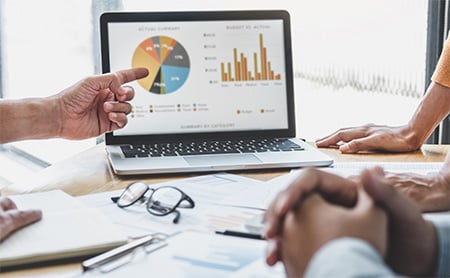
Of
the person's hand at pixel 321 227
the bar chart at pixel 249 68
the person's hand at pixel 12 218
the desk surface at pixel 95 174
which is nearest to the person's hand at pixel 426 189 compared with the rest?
the desk surface at pixel 95 174

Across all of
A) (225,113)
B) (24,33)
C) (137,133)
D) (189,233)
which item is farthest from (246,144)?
(24,33)

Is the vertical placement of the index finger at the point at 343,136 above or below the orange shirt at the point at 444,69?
below

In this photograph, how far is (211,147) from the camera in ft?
4.85

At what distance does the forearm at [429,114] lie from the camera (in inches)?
61.1

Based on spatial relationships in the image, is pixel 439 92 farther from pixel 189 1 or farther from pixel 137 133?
pixel 189 1

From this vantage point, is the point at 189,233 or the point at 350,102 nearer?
the point at 189,233

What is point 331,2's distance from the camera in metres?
2.39

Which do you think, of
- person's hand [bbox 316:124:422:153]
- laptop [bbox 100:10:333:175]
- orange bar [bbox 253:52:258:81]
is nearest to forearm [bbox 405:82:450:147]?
person's hand [bbox 316:124:422:153]

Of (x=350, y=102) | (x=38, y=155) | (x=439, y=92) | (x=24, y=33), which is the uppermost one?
(x=24, y=33)

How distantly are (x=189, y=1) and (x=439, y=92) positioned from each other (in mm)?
1112

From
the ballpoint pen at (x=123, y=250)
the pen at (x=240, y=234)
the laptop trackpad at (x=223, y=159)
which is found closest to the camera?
the ballpoint pen at (x=123, y=250)

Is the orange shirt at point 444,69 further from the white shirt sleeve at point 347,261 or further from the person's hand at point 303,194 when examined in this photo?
the white shirt sleeve at point 347,261

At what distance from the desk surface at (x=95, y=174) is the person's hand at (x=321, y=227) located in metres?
0.59

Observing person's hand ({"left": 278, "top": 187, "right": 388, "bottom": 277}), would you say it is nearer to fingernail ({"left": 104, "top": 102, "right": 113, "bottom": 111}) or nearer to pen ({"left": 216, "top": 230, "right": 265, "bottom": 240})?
pen ({"left": 216, "top": 230, "right": 265, "bottom": 240})
